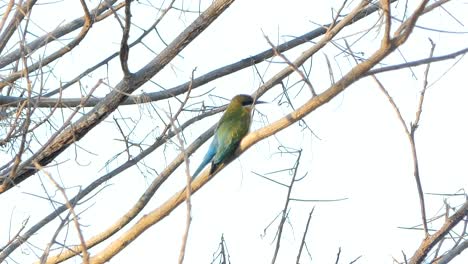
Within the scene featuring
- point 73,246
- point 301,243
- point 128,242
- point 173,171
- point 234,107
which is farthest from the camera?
point 234,107

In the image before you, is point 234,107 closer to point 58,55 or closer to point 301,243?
point 58,55

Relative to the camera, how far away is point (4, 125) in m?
3.98

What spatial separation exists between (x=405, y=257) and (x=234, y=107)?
2.33 m

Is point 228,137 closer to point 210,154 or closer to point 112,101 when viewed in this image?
point 210,154

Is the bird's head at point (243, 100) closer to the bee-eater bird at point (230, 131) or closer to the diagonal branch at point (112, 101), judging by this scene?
the bee-eater bird at point (230, 131)

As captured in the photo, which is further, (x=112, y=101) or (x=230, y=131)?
(x=230, y=131)

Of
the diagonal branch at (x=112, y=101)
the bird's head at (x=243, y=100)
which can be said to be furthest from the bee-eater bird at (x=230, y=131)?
the diagonal branch at (x=112, y=101)

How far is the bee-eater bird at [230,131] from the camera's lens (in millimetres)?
4215

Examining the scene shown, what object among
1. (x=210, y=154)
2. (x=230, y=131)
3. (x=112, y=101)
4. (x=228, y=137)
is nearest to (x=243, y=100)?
(x=230, y=131)

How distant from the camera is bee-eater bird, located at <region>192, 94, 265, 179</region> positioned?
13.8ft

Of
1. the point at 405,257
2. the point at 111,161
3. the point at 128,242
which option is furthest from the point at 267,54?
the point at 405,257

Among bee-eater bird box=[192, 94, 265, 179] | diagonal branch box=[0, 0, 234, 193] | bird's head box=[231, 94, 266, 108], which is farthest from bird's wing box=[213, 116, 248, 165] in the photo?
diagonal branch box=[0, 0, 234, 193]

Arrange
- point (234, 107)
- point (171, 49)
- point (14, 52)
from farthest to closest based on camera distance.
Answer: point (234, 107)
point (14, 52)
point (171, 49)

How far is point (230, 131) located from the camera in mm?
4695
